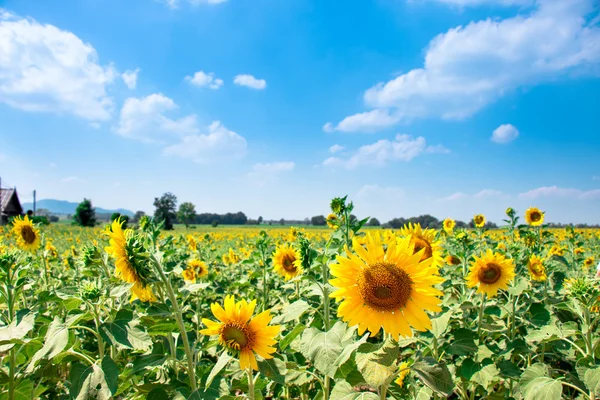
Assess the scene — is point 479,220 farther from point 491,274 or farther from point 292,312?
point 292,312

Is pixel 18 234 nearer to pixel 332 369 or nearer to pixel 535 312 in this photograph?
pixel 332 369

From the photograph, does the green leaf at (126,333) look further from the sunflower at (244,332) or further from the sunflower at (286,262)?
the sunflower at (286,262)

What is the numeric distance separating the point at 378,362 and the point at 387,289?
33 cm

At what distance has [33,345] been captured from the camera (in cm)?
218

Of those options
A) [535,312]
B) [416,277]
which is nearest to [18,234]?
[416,277]

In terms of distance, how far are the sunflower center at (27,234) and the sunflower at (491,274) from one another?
17.6ft

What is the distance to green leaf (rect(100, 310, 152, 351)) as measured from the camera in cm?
191

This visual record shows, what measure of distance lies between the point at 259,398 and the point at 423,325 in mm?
1203

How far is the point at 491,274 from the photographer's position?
3.19 m

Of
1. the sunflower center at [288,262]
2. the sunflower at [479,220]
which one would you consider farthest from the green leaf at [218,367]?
the sunflower at [479,220]

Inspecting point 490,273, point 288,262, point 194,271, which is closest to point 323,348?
point 490,273

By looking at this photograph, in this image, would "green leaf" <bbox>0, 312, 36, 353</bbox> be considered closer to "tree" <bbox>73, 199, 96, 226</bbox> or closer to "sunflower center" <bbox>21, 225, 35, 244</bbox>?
"sunflower center" <bbox>21, 225, 35, 244</bbox>

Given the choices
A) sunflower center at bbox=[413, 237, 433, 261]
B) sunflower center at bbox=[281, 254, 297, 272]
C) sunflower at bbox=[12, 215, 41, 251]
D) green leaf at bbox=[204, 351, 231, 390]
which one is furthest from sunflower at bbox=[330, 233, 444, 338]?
sunflower at bbox=[12, 215, 41, 251]

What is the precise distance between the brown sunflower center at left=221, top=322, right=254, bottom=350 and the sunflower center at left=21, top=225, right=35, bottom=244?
4.30 m
